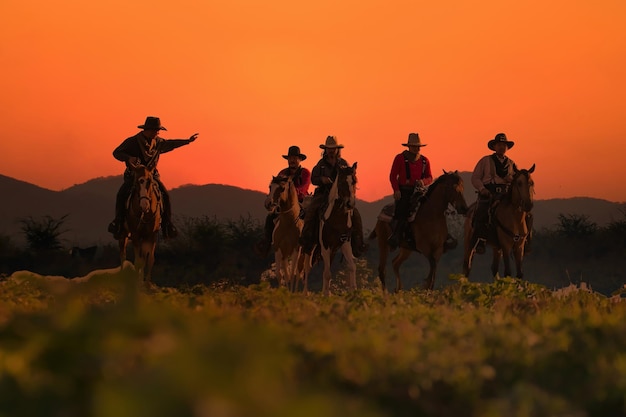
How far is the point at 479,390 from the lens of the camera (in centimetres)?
462

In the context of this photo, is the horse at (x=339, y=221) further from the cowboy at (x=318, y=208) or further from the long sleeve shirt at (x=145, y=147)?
the long sleeve shirt at (x=145, y=147)

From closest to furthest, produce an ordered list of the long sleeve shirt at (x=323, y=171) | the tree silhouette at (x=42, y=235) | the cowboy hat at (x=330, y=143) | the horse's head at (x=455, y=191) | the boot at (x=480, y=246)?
the long sleeve shirt at (x=323, y=171) → the cowboy hat at (x=330, y=143) → the horse's head at (x=455, y=191) → the boot at (x=480, y=246) → the tree silhouette at (x=42, y=235)

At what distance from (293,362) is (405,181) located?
1580 centimetres

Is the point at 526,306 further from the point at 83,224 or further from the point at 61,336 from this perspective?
the point at 83,224

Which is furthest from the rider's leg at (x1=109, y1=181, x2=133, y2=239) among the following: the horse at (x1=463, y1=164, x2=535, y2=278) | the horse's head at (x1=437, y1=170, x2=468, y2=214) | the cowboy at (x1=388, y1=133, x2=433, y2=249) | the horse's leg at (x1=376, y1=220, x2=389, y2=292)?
the horse at (x1=463, y1=164, x2=535, y2=278)

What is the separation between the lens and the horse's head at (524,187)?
1888 centimetres

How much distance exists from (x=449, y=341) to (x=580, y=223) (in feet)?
111

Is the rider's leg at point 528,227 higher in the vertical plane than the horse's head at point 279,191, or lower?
lower

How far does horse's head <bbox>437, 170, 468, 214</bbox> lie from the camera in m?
18.5

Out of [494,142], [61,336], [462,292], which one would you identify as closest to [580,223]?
[494,142]

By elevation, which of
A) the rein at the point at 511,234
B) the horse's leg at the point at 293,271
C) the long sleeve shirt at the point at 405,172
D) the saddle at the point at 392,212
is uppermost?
the long sleeve shirt at the point at 405,172

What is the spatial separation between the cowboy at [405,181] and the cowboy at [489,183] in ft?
4.06

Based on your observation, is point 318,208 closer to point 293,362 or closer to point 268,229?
point 268,229

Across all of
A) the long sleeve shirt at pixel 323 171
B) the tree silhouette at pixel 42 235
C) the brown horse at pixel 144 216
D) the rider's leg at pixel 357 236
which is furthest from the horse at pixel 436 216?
the tree silhouette at pixel 42 235
